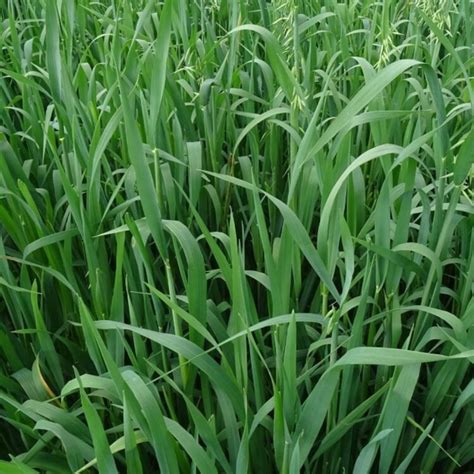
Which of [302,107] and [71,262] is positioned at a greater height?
[302,107]

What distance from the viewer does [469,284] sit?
799 millimetres

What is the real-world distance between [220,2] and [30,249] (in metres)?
0.82

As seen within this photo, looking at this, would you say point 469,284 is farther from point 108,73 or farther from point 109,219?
point 108,73

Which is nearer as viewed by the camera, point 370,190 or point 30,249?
point 30,249

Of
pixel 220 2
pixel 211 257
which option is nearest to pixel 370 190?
pixel 211 257

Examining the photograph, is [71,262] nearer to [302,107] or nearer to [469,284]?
[302,107]

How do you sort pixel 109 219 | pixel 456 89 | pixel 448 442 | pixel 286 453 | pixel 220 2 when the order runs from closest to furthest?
pixel 286 453 → pixel 448 442 → pixel 109 219 → pixel 456 89 → pixel 220 2

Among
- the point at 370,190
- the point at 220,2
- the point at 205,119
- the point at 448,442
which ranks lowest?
the point at 448,442

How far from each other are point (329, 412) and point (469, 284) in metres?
0.22

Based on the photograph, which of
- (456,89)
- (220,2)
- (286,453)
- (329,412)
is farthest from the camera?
(220,2)

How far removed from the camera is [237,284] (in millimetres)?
703

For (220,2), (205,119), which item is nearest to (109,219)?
(205,119)

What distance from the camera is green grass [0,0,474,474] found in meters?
0.70

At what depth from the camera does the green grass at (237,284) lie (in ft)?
2.29
